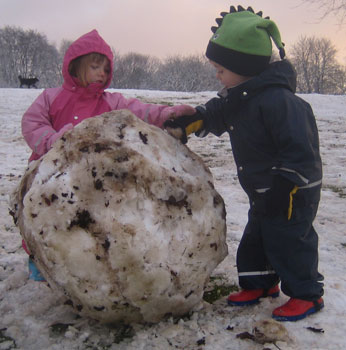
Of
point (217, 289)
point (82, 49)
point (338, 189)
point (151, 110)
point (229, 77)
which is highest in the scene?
point (82, 49)

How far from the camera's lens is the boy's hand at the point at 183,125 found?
2618 millimetres

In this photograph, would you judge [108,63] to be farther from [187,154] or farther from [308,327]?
[308,327]

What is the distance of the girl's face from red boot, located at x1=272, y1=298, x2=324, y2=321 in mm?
1831

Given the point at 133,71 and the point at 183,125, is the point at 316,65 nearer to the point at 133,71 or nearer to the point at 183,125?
the point at 133,71

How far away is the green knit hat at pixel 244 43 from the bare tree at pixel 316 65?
48393 mm

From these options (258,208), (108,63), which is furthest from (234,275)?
(108,63)

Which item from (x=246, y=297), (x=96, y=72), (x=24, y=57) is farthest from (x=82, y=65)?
(x=24, y=57)

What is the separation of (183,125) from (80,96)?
28.7 inches

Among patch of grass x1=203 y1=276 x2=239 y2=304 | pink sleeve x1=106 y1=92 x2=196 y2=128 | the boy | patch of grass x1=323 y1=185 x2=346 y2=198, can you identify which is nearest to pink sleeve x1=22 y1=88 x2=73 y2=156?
pink sleeve x1=106 y1=92 x2=196 y2=128

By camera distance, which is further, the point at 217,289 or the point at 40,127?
the point at 217,289

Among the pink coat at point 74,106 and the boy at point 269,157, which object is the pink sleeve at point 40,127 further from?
the boy at point 269,157

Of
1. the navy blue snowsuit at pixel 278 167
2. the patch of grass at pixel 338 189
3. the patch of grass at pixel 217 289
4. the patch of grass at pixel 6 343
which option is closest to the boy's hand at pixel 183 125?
the navy blue snowsuit at pixel 278 167

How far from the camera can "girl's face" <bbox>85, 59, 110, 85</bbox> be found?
2.75 meters

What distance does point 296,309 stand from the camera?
2.29 meters
